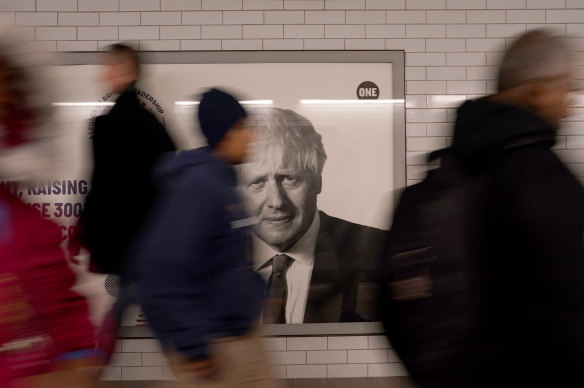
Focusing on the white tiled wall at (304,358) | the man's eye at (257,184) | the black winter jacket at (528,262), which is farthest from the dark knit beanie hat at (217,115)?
the white tiled wall at (304,358)

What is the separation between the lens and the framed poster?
173 inches

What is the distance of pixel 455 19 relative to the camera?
14.7 feet

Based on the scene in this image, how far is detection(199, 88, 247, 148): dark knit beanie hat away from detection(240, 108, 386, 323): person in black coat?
229 cm

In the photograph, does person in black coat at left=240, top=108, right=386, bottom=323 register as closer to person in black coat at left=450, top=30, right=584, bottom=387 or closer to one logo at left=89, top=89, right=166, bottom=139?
one logo at left=89, top=89, right=166, bottom=139

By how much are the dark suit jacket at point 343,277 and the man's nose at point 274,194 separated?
41 cm

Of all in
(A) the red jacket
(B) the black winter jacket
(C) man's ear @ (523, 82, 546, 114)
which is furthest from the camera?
(C) man's ear @ (523, 82, 546, 114)

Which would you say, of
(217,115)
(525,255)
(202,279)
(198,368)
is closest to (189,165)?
(217,115)

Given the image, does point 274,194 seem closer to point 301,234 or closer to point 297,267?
point 301,234

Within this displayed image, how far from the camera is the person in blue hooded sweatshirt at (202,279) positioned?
1.79 meters

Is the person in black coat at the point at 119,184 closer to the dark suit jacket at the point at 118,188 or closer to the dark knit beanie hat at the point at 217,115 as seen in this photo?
the dark suit jacket at the point at 118,188

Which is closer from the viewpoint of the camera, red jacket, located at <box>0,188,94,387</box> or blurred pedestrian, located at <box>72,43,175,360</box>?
red jacket, located at <box>0,188,94,387</box>

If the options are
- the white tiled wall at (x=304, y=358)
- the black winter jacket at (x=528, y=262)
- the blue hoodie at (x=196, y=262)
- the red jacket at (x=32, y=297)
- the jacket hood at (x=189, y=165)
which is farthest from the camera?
the white tiled wall at (x=304, y=358)

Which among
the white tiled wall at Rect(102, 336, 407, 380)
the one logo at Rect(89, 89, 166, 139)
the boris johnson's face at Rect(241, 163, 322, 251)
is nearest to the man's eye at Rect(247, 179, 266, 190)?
the boris johnson's face at Rect(241, 163, 322, 251)

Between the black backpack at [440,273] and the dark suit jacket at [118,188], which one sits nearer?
the black backpack at [440,273]
